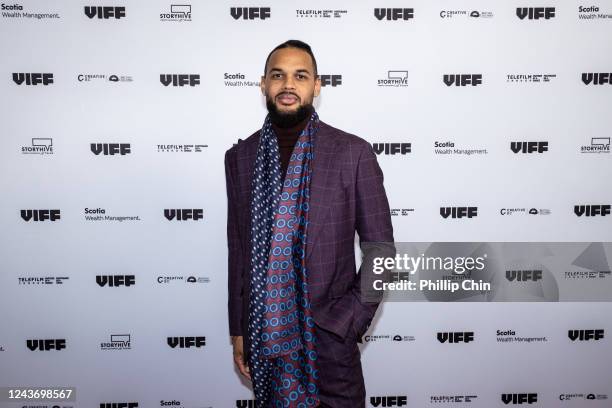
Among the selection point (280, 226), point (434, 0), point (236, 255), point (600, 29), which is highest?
point (434, 0)

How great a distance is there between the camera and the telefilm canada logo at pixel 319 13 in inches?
106

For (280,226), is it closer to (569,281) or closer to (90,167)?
(90,167)

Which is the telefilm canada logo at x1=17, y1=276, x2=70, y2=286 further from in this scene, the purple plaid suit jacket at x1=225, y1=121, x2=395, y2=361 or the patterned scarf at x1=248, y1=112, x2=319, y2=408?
the purple plaid suit jacket at x1=225, y1=121, x2=395, y2=361

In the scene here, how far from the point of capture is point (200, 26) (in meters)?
2.70

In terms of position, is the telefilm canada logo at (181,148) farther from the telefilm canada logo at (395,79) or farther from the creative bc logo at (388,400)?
the creative bc logo at (388,400)

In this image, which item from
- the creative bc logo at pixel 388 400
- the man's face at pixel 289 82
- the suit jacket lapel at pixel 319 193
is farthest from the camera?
the creative bc logo at pixel 388 400

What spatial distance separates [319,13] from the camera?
2.69 metres

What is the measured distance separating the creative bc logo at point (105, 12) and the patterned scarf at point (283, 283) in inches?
66.6

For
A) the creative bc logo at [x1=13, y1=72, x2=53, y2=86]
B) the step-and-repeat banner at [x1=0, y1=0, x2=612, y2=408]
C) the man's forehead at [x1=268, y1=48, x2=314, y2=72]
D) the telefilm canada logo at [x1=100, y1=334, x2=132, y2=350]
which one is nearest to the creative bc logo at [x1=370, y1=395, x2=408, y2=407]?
the step-and-repeat banner at [x1=0, y1=0, x2=612, y2=408]

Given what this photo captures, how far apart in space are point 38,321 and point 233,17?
2474 mm

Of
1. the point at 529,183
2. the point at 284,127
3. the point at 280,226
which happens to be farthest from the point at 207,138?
the point at 529,183

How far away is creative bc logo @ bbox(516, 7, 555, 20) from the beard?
1856 millimetres

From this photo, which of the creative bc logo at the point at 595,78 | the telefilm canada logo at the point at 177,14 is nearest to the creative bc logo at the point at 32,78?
the telefilm canada logo at the point at 177,14

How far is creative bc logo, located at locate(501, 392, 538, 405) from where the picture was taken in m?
2.96
